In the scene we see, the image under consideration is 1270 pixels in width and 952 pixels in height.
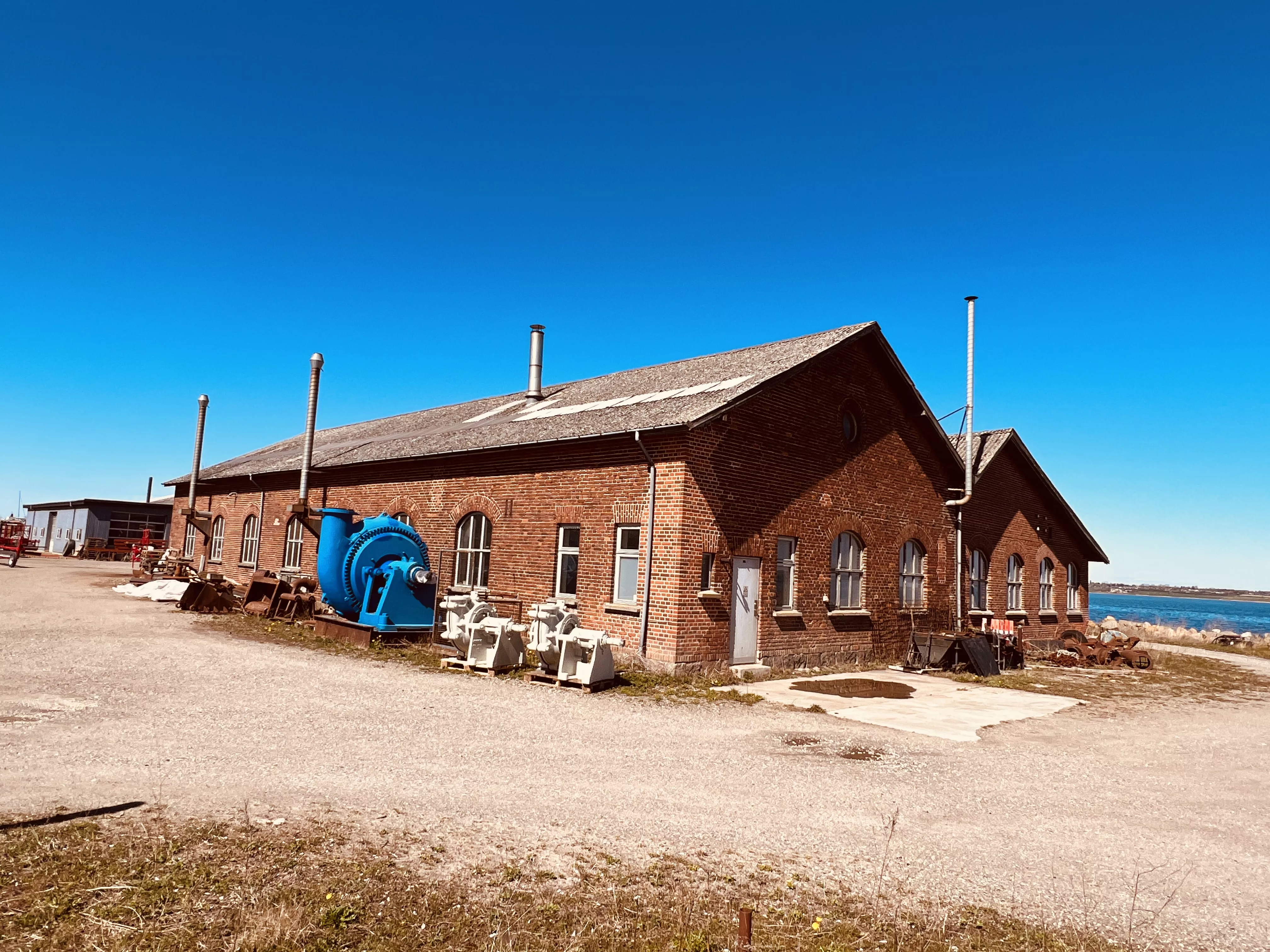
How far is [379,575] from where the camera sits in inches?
606

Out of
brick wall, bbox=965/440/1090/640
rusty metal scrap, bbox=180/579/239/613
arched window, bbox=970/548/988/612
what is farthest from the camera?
brick wall, bbox=965/440/1090/640

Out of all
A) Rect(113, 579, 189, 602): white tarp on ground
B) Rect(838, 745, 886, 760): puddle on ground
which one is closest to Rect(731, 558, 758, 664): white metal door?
Rect(838, 745, 886, 760): puddle on ground

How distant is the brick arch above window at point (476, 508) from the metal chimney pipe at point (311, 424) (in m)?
4.86

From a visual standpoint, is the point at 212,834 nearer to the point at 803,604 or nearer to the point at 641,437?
the point at 641,437

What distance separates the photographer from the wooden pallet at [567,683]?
37.2ft

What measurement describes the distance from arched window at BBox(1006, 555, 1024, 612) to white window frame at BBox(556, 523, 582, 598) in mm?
13047

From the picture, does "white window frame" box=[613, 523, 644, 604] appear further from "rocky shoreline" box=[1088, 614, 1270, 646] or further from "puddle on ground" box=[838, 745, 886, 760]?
"rocky shoreline" box=[1088, 614, 1270, 646]

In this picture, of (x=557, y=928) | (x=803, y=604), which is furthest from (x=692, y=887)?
(x=803, y=604)

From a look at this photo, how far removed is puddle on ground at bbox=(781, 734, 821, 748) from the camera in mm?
8617

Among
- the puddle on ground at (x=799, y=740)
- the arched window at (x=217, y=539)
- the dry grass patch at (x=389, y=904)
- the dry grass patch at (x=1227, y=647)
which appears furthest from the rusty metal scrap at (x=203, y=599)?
Answer: the dry grass patch at (x=1227, y=647)

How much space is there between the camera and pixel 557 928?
13.2 ft

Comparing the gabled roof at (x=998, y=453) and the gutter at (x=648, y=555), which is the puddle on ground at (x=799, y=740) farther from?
the gabled roof at (x=998, y=453)

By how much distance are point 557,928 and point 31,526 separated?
228ft

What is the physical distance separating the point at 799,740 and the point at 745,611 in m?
5.36
